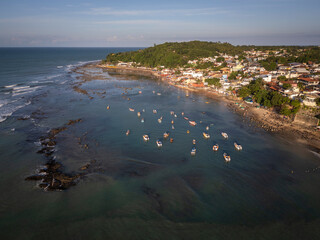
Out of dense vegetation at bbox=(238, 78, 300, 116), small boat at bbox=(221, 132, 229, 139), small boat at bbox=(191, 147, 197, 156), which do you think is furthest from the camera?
dense vegetation at bbox=(238, 78, 300, 116)

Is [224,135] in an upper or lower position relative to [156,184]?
upper

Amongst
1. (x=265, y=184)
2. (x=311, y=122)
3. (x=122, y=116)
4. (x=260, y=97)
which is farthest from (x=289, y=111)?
(x=122, y=116)

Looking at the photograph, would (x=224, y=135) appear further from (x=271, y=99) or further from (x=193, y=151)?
(x=271, y=99)

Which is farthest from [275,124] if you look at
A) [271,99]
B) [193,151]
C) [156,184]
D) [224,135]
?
[156,184]

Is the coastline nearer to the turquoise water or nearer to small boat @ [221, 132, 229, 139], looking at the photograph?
the turquoise water

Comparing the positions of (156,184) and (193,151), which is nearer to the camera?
(156,184)

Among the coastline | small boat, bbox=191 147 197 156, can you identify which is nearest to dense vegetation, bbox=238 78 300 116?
the coastline

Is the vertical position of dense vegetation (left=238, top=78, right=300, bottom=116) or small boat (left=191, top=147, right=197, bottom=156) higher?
dense vegetation (left=238, top=78, right=300, bottom=116)
